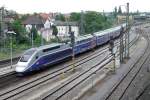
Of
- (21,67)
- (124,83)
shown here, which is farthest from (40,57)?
(124,83)

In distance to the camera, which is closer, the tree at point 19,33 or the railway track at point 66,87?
the railway track at point 66,87

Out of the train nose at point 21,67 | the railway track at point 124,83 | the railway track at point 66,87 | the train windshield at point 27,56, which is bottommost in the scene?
the railway track at point 124,83

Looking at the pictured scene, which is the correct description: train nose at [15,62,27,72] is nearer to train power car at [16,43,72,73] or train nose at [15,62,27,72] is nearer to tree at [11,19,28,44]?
train power car at [16,43,72,73]

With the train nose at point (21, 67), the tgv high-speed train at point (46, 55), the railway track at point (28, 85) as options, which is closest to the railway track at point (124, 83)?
the railway track at point (28, 85)

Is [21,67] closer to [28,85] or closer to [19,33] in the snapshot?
[28,85]

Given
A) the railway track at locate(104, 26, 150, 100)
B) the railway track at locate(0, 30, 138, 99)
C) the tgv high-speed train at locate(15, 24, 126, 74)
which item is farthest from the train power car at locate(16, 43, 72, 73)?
the railway track at locate(104, 26, 150, 100)

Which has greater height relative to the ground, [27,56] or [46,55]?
[27,56]

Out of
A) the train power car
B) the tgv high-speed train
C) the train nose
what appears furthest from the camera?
the tgv high-speed train

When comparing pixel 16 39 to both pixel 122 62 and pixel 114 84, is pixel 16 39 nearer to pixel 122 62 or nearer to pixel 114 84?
pixel 122 62

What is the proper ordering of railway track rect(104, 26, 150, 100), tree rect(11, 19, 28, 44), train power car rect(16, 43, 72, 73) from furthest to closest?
tree rect(11, 19, 28, 44) → train power car rect(16, 43, 72, 73) → railway track rect(104, 26, 150, 100)

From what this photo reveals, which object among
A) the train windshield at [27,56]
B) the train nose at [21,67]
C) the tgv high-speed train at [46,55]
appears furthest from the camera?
the train windshield at [27,56]

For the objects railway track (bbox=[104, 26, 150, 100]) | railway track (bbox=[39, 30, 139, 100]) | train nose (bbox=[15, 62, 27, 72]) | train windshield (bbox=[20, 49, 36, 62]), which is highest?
train windshield (bbox=[20, 49, 36, 62])

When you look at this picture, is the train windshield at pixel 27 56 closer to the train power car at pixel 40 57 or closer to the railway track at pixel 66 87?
the train power car at pixel 40 57

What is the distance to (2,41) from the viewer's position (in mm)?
62562
